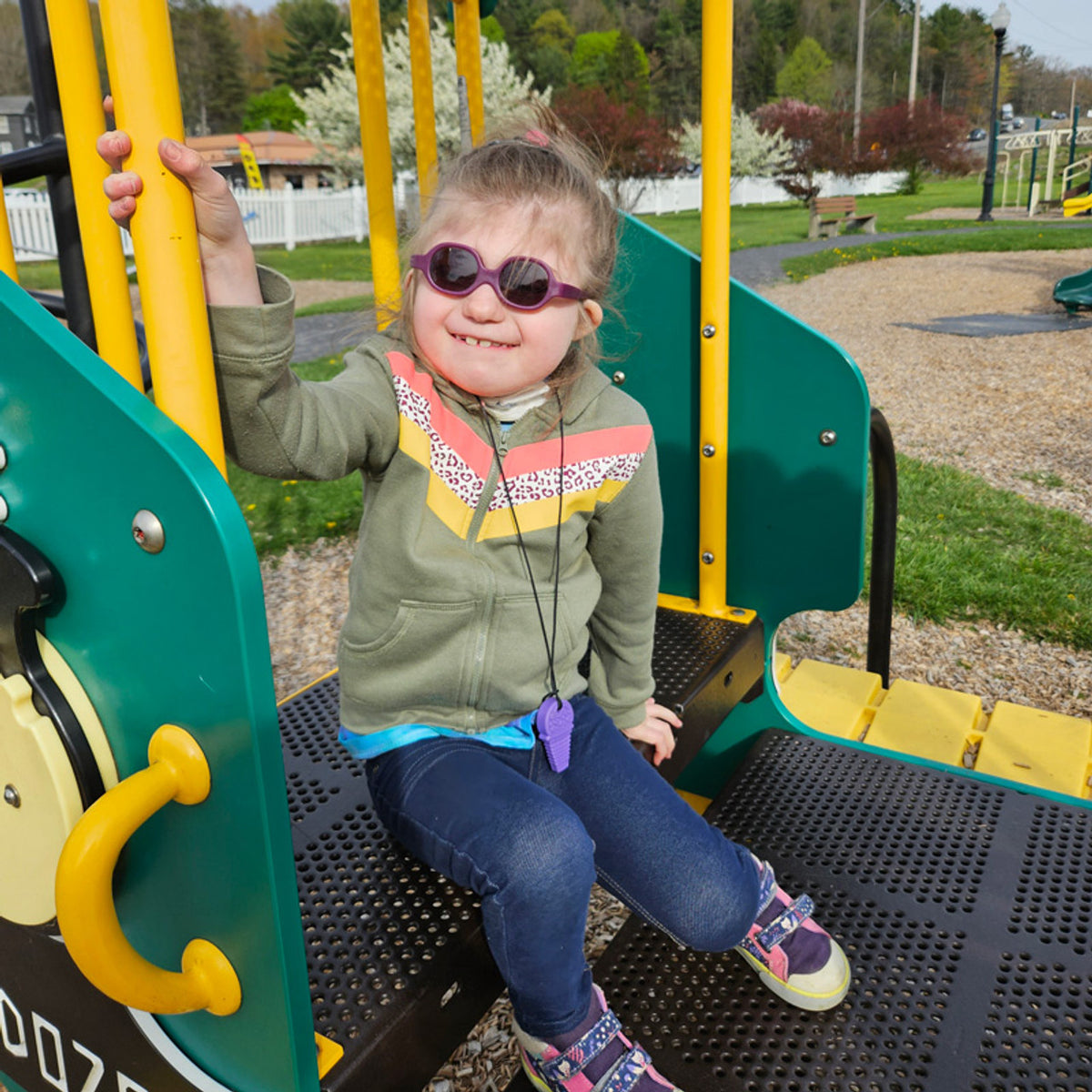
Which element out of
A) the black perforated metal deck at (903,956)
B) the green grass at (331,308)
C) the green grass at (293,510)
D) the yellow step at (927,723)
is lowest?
the green grass at (331,308)

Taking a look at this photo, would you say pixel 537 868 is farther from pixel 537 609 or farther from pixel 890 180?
pixel 890 180

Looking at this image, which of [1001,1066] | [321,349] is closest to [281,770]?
[1001,1066]

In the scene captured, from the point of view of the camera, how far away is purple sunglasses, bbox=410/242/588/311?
1229mm

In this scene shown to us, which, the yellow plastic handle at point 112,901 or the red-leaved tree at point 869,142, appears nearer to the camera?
the yellow plastic handle at point 112,901

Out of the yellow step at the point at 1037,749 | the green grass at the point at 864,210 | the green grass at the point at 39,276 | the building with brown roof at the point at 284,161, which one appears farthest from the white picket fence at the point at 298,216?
the yellow step at the point at 1037,749

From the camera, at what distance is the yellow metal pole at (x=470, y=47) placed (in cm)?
211

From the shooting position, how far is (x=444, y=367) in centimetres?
129

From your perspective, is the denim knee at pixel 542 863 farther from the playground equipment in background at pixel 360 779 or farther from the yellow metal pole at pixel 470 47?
the yellow metal pole at pixel 470 47

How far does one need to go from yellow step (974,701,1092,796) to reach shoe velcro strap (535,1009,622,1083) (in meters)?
1.25

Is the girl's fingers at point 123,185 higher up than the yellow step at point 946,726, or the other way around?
the girl's fingers at point 123,185

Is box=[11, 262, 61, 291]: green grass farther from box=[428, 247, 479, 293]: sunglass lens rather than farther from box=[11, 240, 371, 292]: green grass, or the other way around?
box=[428, 247, 479, 293]: sunglass lens

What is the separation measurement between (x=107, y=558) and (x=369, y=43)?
55.7 inches

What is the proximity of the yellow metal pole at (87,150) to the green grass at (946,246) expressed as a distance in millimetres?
12304

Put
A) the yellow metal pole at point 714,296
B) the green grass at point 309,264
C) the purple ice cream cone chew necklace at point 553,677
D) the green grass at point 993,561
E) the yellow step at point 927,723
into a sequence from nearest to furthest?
the purple ice cream cone chew necklace at point 553,677 < the yellow metal pole at point 714,296 < the yellow step at point 927,723 < the green grass at point 993,561 < the green grass at point 309,264
